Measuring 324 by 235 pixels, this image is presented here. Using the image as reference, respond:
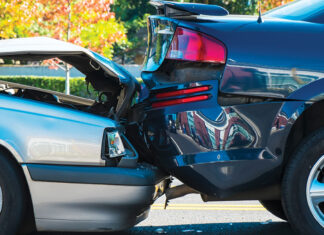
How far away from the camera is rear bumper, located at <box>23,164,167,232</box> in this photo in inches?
148

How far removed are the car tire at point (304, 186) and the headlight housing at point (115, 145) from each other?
107cm

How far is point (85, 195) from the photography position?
377 cm

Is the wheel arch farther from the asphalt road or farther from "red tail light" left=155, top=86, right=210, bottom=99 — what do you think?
the asphalt road

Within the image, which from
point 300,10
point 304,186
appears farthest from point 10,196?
point 300,10

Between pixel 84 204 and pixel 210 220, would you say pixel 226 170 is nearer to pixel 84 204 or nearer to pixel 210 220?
pixel 84 204

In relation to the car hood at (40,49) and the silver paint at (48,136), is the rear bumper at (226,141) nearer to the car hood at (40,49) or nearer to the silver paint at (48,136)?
the silver paint at (48,136)

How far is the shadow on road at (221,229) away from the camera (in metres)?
4.83

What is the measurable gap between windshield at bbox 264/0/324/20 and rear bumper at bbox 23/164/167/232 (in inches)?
62.0

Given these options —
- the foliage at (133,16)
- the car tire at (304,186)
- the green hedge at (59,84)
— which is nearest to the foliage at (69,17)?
the green hedge at (59,84)

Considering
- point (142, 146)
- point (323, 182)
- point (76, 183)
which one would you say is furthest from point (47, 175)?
point (323, 182)

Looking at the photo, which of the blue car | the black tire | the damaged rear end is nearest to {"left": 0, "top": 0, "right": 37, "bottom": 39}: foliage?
the black tire

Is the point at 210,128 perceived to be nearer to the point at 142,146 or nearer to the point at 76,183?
the point at 142,146

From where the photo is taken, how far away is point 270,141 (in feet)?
12.5

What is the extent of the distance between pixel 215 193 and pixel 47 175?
107 cm
